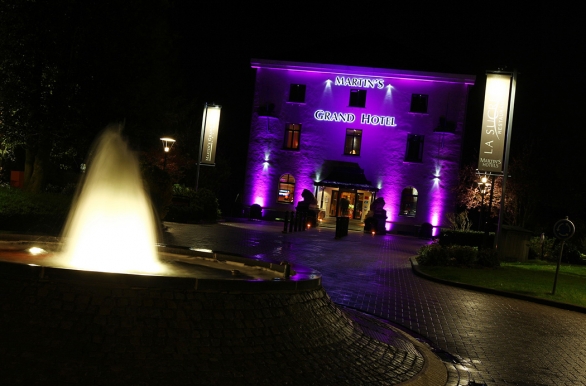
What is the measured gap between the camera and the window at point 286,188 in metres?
48.2

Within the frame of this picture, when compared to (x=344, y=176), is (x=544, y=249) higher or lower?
lower

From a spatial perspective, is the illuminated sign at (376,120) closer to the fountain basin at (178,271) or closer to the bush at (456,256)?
the bush at (456,256)

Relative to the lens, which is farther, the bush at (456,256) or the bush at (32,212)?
the bush at (456,256)

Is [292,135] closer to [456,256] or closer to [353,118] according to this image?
[353,118]

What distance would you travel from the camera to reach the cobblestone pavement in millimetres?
8430

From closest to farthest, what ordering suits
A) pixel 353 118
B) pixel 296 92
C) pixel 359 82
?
pixel 359 82 < pixel 353 118 < pixel 296 92

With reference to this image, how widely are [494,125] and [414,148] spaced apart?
2530 cm

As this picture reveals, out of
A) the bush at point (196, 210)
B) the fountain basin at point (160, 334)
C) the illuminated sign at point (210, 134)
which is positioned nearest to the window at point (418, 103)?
the illuminated sign at point (210, 134)

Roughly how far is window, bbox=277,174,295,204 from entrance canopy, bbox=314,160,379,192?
203 centimetres


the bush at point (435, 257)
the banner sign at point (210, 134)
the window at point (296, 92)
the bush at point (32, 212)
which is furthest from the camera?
the window at point (296, 92)

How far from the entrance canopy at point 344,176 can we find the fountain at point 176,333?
3842 centimetres

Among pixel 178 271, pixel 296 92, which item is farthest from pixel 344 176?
pixel 178 271

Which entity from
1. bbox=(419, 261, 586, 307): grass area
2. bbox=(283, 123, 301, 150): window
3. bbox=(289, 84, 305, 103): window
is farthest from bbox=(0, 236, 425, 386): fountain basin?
bbox=(289, 84, 305, 103): window

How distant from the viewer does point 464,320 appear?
12.0m
